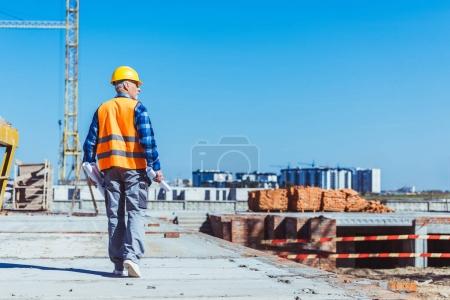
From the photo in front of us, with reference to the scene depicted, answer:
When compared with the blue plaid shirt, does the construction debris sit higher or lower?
lower

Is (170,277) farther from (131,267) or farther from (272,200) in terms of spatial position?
(272,200)

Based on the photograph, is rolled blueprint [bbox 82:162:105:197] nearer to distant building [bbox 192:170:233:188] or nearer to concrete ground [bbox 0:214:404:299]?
concrete ground [bbox 0:214:404:299]

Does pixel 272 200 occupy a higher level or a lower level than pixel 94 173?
lower

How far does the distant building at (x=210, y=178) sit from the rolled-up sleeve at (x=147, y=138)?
235 ft

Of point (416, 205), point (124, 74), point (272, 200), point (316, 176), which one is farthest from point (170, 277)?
point (316, 176)

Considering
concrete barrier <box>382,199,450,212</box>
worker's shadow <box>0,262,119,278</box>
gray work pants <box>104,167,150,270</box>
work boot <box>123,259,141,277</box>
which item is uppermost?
gray work pants <box>104,167,150,270</box>

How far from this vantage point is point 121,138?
590 cm

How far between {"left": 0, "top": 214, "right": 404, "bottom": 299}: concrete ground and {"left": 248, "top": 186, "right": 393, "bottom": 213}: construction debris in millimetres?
19710

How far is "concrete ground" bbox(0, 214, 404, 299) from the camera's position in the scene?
4.95m

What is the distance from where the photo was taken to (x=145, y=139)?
5.84 metres

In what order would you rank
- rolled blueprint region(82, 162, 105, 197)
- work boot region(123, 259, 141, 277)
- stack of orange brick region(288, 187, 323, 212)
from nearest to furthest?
work boot region(123, 259, 141, 277) → rolled blueprint region(82, 162, 105, 197) → stack of orange brick region(288, 187, 323, 212)

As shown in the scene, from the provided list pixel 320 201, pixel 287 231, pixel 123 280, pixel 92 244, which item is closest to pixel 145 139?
pixel 123 280

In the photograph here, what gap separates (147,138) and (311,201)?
23.5 metres

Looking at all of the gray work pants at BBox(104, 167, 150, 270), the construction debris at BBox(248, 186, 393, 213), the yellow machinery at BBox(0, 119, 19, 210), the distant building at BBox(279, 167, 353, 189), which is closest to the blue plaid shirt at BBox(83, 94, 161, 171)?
the gray work pants at BBox(104, 167, 150, 270)
